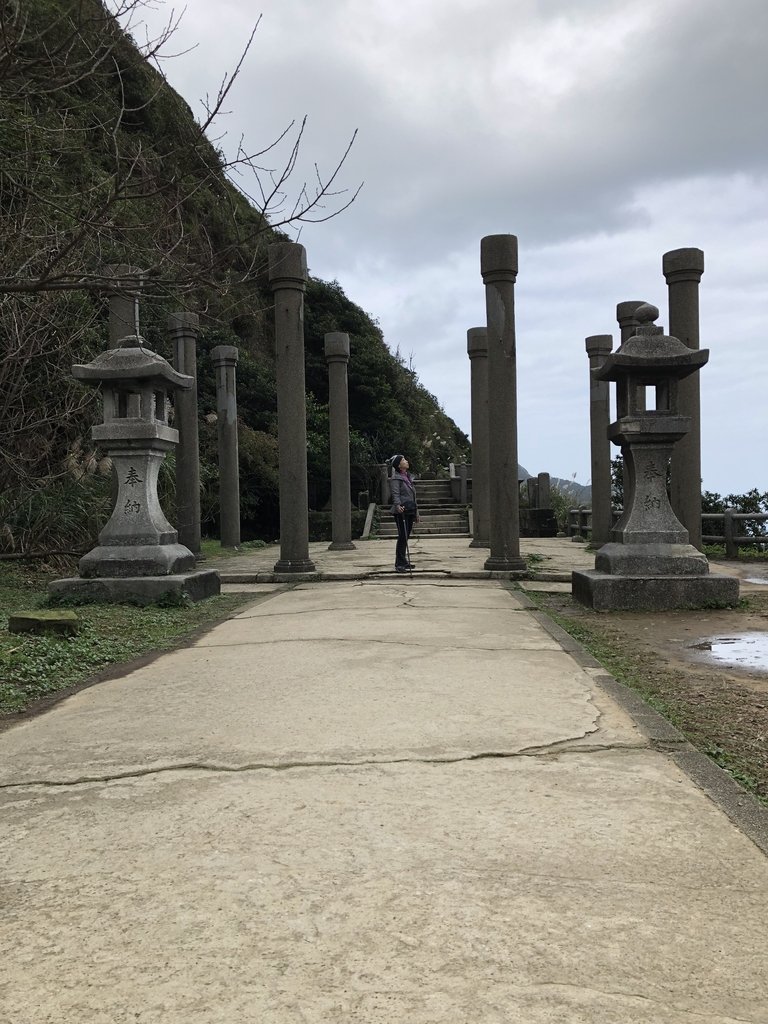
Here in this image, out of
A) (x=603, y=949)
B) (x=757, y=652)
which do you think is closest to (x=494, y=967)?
(x=603, y=949)

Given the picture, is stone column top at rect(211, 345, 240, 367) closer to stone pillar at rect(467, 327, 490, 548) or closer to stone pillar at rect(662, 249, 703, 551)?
stone pillar at rect(467, 327, 490, 548)

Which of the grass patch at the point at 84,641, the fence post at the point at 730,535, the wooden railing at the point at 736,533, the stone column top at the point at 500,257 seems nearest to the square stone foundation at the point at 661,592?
the grass patch at the point at 84,641

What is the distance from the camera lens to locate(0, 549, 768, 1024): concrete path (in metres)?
1.49

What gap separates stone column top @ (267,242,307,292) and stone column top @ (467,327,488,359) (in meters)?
5.31

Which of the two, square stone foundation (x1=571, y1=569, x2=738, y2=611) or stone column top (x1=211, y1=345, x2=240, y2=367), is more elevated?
stone column top (x1=211, y1=345, x2=240, y2=367)

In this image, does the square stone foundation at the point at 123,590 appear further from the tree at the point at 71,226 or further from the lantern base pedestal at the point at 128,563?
the tree at the point at 71,226

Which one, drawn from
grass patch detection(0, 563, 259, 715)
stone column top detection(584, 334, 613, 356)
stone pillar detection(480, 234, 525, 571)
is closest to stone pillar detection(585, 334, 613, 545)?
stone column top detection(584, 334, 613, 356)

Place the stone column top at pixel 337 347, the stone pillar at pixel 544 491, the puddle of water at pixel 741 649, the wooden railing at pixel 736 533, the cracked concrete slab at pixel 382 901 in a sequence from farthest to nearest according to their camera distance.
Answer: the stone pillar at pixel 544 491
the stone column top at pixel 337 347
the wooden railing at pixel 736 533
the puddle of water at pixel 741 649
the cracked concrete slab at pixel 382 901

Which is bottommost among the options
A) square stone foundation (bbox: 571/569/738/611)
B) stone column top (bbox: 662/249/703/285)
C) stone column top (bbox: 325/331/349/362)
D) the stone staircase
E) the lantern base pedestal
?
square stone foundation (bbox: 571/569/738/611)

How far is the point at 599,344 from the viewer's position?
14.3m

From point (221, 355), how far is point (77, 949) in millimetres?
15454

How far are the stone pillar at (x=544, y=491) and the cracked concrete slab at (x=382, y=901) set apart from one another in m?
19.0

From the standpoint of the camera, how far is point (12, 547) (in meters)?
9.76

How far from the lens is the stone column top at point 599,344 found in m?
14.2
